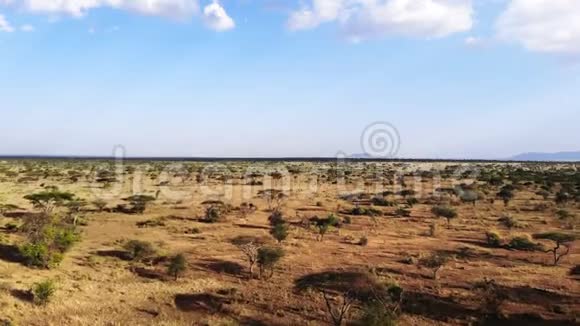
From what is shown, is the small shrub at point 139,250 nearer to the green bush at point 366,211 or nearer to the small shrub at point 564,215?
the green bush at point 366,211

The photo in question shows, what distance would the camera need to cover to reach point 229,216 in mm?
39406

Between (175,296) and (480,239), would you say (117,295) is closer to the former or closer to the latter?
(175,296)

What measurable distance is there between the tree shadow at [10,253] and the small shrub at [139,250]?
4.76 meters

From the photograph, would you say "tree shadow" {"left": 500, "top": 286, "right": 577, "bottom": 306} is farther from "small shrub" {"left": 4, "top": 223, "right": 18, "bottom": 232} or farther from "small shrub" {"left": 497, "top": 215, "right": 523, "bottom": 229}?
"small shrub" {"left": 4, "top": 223, "right": 18, "bottom": 232}

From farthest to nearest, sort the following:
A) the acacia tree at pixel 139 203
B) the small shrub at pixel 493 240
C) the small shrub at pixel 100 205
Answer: the small shrub at pixel 100 205 → the acacia tree at pixel 139 203 → the small shrub at pixel 493 240

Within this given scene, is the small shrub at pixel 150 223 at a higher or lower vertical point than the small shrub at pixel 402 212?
lower

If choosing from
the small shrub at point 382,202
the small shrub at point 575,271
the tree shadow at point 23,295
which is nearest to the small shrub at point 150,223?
the tree shadow at point 23,295

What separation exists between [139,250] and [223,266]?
4387mm

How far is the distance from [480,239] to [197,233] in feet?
58.2

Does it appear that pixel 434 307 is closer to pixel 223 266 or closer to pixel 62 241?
pixel 223 266

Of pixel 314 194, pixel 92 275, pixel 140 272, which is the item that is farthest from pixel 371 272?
pixel 314 194

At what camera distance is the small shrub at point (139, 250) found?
80.1 feet

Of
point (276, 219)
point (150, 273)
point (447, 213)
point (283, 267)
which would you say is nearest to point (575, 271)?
point (283, 267)

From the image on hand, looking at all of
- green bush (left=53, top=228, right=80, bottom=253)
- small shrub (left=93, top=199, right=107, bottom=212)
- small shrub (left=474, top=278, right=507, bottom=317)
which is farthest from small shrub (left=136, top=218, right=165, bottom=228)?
small shrub (left=474, top=278, right=507, bottom=317)
